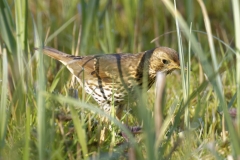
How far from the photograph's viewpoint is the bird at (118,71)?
3691mm

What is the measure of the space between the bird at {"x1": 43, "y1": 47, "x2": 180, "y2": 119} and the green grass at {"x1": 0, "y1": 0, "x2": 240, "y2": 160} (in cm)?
9

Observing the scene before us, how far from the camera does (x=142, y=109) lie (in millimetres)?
1945

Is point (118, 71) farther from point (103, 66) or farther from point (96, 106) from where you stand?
point (96, 106)

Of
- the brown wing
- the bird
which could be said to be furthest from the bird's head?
the brown wing

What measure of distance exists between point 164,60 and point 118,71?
348mm

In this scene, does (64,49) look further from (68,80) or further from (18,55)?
(18,55)

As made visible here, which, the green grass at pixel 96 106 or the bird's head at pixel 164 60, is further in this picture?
the bird's head at pixel 164 60

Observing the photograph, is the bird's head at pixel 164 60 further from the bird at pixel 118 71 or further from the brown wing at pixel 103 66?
the brown wing at pixel 103 66

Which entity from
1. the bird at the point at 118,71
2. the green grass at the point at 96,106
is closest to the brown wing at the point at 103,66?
the bird at the point at 118,71

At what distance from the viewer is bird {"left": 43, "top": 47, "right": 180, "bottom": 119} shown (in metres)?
3.69

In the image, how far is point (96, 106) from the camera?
12.8ft

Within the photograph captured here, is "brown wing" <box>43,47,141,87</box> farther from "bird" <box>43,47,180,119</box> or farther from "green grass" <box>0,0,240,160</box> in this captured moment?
"green grass" <box>0,0,240,160</box>

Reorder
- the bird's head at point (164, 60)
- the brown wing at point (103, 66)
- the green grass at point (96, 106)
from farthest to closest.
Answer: the brown wing at point (103, 66)
the bird's head at point (164, 60)
the green grass at point (96, 106)

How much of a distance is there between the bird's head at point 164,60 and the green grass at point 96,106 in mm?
96
